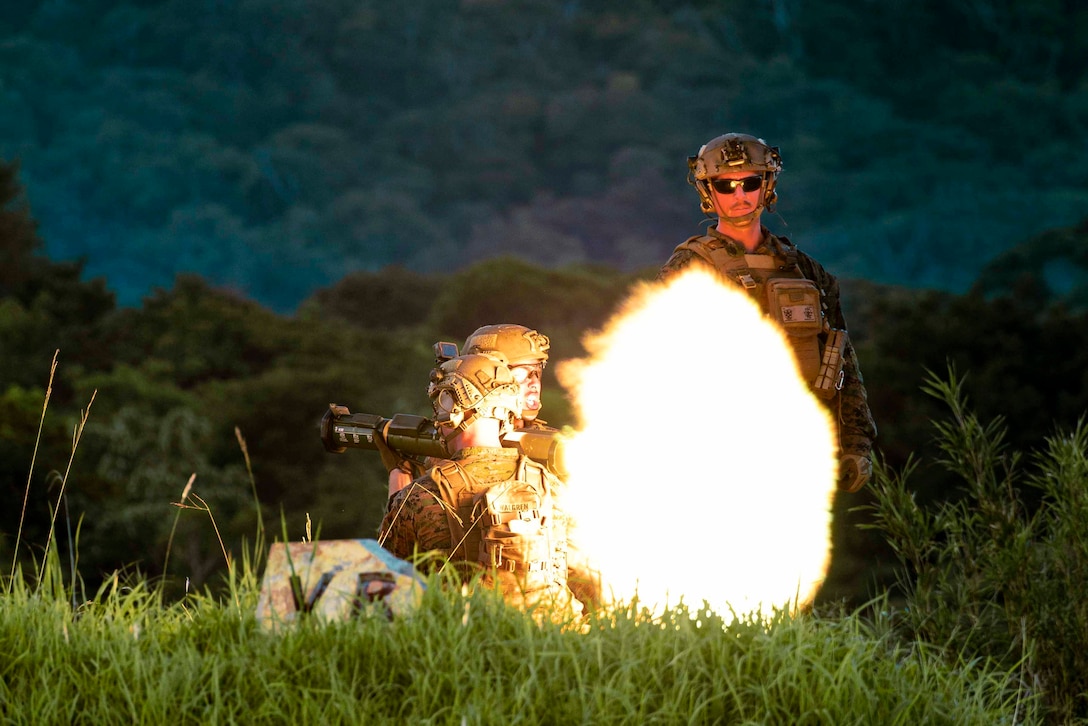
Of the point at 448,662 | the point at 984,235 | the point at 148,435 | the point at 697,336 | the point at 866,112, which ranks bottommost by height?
the point at 448,662

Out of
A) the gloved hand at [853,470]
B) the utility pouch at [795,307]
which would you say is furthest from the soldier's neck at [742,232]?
the gloved hand at [853,470]

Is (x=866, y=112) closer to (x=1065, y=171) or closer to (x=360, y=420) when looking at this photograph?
(x=1065, y=171)

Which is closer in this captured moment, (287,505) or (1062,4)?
(287,505)

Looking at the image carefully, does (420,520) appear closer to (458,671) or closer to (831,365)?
(458,671)

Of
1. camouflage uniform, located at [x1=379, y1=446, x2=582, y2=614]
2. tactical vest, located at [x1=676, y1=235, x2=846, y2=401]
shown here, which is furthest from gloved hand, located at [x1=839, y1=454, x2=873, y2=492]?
camouflage uniform, located at [x1=379, y1=446, x2=582, y2=614]

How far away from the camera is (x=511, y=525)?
19.1ft

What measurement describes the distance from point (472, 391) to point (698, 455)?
46.9 inches

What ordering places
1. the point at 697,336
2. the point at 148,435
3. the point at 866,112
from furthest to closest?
the point at 866,112 → the point at 148,435 → the point at 697,336

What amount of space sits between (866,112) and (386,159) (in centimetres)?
4861

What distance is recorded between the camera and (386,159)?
444ft

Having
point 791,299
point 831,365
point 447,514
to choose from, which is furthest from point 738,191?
point 447,514

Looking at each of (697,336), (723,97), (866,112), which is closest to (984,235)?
(866,112)

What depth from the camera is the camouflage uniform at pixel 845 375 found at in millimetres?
7543

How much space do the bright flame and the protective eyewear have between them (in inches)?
12.2
